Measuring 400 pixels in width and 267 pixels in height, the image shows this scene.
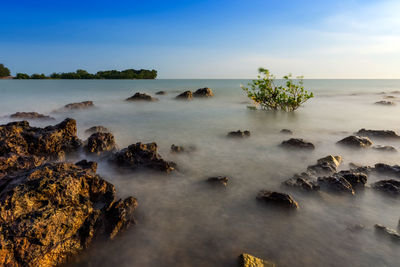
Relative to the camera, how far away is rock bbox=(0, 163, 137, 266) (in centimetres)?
300

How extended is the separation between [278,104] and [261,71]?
2.60 meters

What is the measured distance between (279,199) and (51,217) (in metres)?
3.87

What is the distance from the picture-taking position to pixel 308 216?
4316mm

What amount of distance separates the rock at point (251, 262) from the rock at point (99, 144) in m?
5.62

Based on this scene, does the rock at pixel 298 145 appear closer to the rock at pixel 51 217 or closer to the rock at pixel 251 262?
the rock at pixel 251 262

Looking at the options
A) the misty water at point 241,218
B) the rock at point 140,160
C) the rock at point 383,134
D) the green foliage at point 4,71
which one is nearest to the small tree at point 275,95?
the rock at point 383,134

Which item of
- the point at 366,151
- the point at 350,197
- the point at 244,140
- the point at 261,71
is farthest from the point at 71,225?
the point at 261,71

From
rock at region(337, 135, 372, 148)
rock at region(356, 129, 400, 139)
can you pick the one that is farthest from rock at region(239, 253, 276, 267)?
rock at region(356, 129, 400, 139)

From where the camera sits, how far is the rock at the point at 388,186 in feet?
16.3

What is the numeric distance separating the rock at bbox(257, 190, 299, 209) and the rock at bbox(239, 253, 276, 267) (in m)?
1.50

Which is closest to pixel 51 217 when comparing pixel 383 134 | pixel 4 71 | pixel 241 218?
pixel 241 218

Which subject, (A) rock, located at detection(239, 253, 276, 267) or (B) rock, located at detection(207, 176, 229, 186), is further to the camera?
(B) rock, located at detection(207, 176, 229, 186)

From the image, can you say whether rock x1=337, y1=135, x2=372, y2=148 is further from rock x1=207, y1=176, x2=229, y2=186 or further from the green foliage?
the green foliage

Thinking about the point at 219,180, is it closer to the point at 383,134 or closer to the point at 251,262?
the point at 251,262
